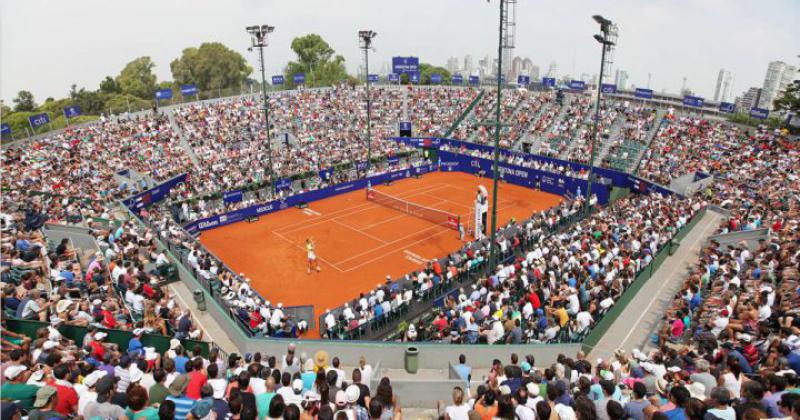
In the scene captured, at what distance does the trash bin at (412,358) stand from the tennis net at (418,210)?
18.1 meters

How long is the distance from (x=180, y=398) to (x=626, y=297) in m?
13.6

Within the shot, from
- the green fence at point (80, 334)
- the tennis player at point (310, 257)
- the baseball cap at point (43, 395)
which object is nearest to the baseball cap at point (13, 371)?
the baseball cap at point (43, 395)

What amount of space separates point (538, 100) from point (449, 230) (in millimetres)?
27957

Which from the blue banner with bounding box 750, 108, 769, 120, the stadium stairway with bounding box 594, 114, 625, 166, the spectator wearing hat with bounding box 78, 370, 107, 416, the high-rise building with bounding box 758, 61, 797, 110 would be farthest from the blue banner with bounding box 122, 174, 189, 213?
the high-rise building with bounding box 758, 61, 797, 110

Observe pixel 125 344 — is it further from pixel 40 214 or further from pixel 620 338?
pixel 620 338

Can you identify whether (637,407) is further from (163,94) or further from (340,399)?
(163,94)

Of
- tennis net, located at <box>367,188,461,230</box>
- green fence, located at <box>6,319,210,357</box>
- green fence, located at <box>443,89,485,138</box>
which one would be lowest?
tennis net, located at <box>367,188,461,230</box>

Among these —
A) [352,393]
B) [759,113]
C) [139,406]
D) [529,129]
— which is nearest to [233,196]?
[139,406]

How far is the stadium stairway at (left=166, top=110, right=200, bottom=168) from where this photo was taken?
132 feet

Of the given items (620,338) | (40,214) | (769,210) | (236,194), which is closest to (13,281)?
(40,214)

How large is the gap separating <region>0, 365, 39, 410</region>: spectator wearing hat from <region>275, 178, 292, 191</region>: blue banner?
30203 millimetres

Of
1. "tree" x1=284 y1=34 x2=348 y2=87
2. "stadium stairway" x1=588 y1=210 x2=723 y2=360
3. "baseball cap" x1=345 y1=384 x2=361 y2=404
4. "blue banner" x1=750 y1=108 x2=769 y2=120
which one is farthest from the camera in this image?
"tree" x1=284 y1=34 x2=348 y2=87

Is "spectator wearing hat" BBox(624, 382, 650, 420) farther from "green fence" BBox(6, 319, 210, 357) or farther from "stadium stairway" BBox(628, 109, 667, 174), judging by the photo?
"stadium stairway" BBox(628, 109, 667, 174)

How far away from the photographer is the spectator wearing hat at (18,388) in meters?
6.88
